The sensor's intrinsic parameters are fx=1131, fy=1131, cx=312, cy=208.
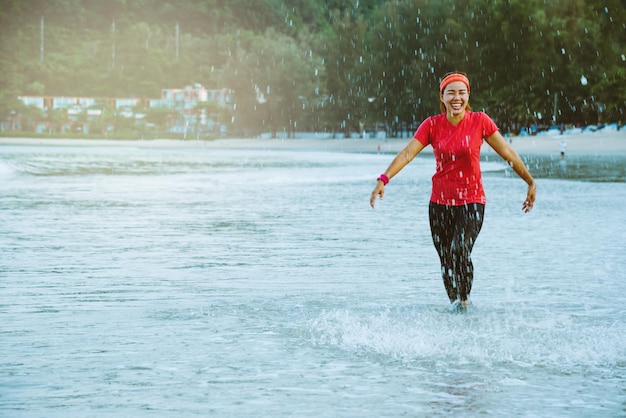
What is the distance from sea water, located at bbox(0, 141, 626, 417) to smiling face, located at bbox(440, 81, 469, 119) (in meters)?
1.39

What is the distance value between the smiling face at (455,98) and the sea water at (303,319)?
1.39m

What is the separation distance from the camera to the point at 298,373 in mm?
5887

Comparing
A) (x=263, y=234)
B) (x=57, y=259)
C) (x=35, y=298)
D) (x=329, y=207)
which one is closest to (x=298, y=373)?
(x=35, y=298)

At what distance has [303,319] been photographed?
25.1 feet

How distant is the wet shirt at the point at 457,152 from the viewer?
747 cm

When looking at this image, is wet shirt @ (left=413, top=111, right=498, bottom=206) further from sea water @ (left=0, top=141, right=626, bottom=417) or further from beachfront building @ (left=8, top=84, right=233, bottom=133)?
beachfront building @ (left=8, top=84, right=233, bottom=133)

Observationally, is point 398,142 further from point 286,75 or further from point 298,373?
point 298,373

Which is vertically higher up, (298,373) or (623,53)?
(623,53)

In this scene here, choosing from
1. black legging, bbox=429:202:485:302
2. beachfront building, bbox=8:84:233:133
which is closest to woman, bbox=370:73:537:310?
black legging, bbox=429:202:485:302

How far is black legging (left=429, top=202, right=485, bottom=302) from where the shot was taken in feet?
25.1

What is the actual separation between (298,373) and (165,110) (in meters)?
158

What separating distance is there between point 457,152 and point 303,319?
1.52 m

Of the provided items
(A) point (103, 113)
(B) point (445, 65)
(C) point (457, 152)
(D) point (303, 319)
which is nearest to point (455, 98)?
(C) point (457, 152)

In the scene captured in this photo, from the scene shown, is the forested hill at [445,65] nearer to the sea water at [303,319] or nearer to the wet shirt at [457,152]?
Result: the sea water at [303,319]
